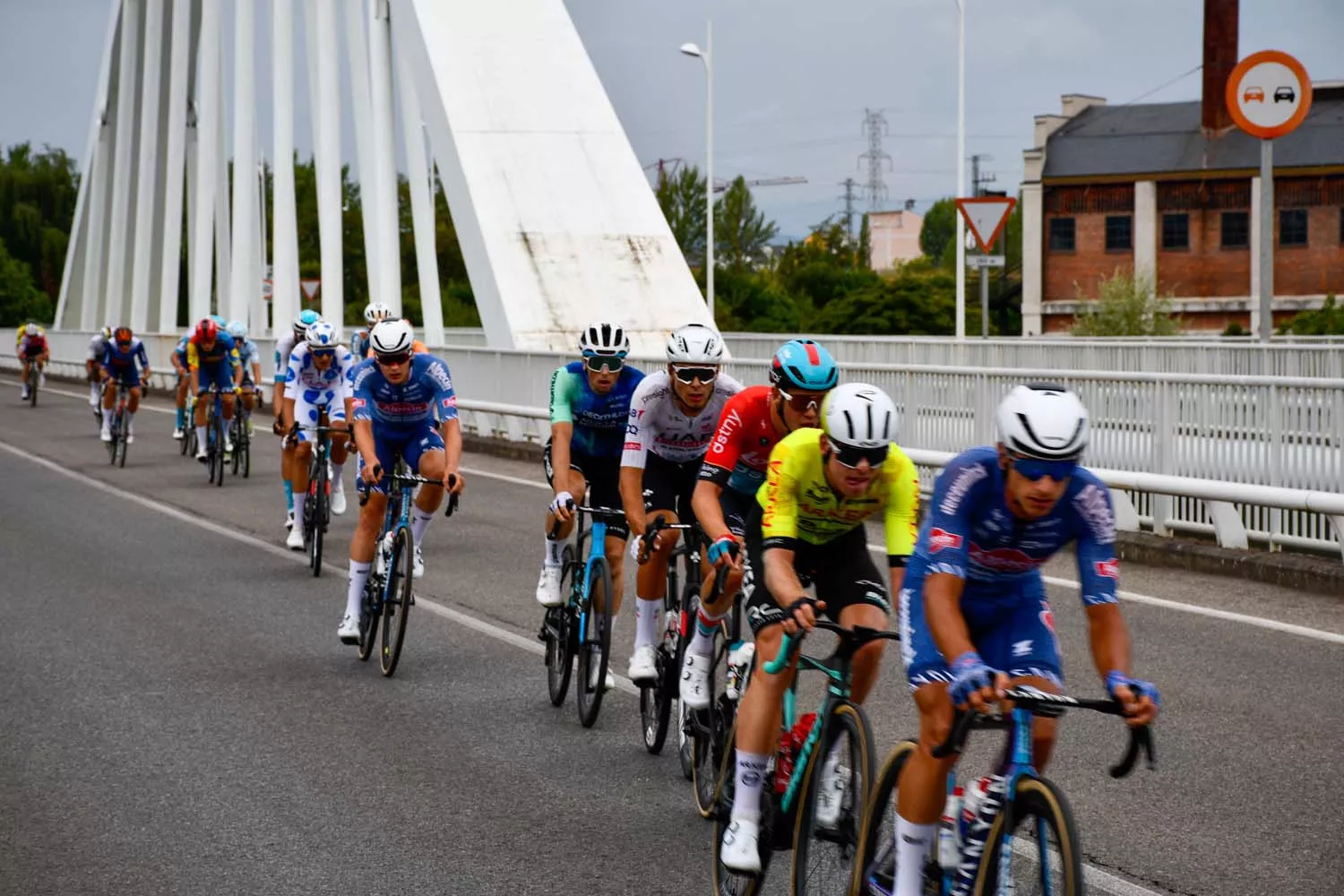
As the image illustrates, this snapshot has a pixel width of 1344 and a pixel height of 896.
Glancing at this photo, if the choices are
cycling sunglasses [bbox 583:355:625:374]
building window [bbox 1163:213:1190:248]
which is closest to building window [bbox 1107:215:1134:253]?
building window [bbox 1163:213:1190:248]

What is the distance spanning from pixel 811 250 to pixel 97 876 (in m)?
100

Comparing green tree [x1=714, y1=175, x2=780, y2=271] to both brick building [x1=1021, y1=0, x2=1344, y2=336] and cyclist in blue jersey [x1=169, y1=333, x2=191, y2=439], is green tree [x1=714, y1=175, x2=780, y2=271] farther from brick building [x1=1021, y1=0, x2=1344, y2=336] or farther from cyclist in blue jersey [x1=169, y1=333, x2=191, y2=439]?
cyclist in blue jersey [x1=169, y1=333, x2=191, y2=439]

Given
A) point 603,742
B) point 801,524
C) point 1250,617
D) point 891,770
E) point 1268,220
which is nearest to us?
point 891,770

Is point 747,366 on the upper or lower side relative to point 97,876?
upper

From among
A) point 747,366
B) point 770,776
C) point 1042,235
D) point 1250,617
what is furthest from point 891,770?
point 1042,235

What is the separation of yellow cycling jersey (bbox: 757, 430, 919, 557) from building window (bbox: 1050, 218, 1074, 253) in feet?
208

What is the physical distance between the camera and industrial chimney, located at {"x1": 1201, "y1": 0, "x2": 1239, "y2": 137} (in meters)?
65.9

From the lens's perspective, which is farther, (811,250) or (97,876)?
(811,250)

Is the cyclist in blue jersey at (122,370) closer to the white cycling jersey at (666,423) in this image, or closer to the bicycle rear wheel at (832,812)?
the white cycling jersey at (666,423)

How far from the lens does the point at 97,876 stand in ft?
18.9

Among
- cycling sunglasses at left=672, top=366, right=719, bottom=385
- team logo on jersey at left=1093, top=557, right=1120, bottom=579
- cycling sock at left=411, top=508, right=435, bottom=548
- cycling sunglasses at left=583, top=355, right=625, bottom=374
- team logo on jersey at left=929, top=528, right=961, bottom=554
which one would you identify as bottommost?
cycling sock at left=411, top=508, right=435, bottom=548

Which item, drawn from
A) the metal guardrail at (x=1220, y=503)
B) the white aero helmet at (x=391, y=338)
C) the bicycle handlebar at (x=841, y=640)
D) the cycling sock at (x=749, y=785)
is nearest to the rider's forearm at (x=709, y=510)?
the bicycle handlebar at (x=841, y=640)

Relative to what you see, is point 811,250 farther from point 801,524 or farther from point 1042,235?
point 801,524

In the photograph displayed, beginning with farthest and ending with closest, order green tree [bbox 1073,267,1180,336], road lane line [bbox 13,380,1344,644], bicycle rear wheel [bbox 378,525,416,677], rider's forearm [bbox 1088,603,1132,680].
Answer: green tree [bbox 1073,267,1180,336] < road lane line [bbox 13,380,1344,644] < bicycle rear wheel [bbox 378,525,416,677] < rider's forearm [bbox 1088,603,1132,680]
